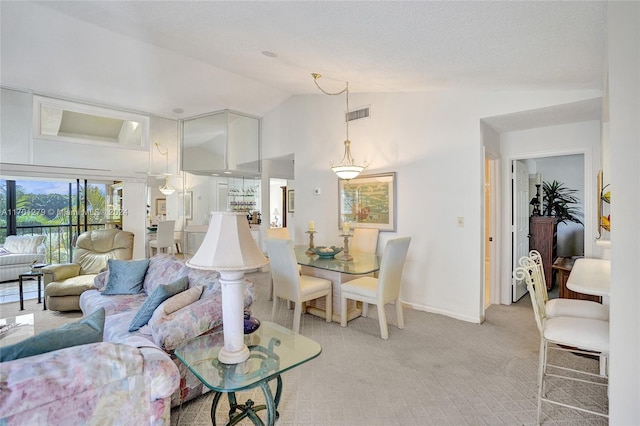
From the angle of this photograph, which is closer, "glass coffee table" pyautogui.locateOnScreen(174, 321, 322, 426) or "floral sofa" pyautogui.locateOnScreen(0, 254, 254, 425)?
"floral sofa" pyautogui.locateOnScreen(0, 254, 254, 425)

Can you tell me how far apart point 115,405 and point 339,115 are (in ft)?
14.8

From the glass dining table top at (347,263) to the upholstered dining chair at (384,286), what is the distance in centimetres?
15

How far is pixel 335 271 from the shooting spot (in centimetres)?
332

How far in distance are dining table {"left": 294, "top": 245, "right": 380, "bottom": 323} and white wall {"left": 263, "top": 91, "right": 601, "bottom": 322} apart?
31.1 inches

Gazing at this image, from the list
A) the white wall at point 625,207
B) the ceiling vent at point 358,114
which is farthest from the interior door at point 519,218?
the white wall at point 625,207

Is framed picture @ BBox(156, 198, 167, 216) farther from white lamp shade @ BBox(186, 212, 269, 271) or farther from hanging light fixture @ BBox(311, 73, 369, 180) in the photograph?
white lamp shade @ BBox(186, 212, 269, 271)

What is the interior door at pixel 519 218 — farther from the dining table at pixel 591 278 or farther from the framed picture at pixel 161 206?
the framed picture at pixel 161 206

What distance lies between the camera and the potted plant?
5.23 m

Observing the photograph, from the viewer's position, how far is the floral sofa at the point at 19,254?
5.30 meters

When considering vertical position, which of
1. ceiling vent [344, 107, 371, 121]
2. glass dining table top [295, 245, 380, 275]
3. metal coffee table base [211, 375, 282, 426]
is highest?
ceiling vent [344, 107, 371, 121]

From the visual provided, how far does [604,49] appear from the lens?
2061mm

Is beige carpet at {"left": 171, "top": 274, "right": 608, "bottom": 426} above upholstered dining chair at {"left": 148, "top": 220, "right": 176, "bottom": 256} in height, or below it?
below

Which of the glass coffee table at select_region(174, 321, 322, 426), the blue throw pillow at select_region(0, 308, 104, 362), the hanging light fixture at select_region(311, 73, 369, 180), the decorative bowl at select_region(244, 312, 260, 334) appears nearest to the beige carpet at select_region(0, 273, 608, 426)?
the glass coffee table at select_region(174, 321, 322, 426)

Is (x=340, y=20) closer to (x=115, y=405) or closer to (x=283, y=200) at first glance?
(x=115, y=405)
